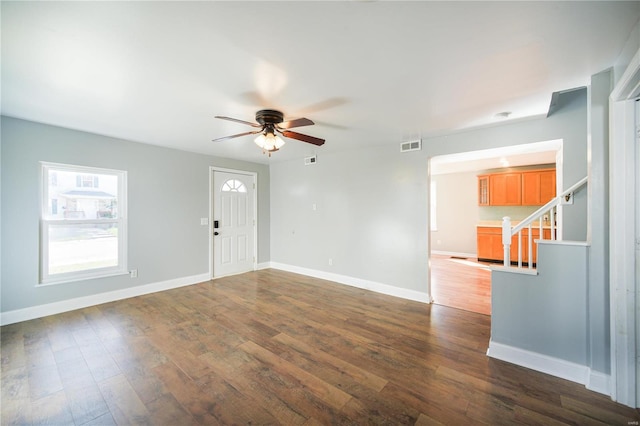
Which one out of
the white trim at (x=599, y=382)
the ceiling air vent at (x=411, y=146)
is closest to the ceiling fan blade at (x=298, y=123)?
the ceiling air vent at (x=411, y=146)

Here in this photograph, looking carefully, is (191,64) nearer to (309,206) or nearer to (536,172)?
(309,206)

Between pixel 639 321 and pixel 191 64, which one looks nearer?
pixel 639 321

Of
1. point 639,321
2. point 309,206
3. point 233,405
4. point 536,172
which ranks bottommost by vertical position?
point 233,405

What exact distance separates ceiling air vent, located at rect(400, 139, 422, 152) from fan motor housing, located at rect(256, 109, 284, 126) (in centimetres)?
221

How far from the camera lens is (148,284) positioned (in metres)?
4.17

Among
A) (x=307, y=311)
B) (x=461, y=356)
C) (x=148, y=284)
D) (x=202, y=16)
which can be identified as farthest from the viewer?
(x=148, y=284)

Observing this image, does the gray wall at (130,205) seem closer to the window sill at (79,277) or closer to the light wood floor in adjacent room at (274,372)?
the window sill at (79,277)

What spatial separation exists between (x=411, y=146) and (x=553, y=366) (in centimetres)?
306

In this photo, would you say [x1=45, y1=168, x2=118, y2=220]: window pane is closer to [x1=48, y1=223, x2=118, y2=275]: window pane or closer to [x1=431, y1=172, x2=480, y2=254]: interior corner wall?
[x1=48, y1=223, x2=118, y2=275]: window pane

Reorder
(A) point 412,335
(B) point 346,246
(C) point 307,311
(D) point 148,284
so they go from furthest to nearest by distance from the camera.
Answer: (B) point 346,246 < (D) point 148,284 < (C) point 307,311 < (A) point 412,335

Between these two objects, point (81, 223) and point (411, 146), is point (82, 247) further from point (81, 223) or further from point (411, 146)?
point (411, 146)

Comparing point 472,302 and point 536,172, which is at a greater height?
point 536,172

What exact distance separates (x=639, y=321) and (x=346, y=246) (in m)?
3.50

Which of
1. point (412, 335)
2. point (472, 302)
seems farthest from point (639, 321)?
point (472, 302)
